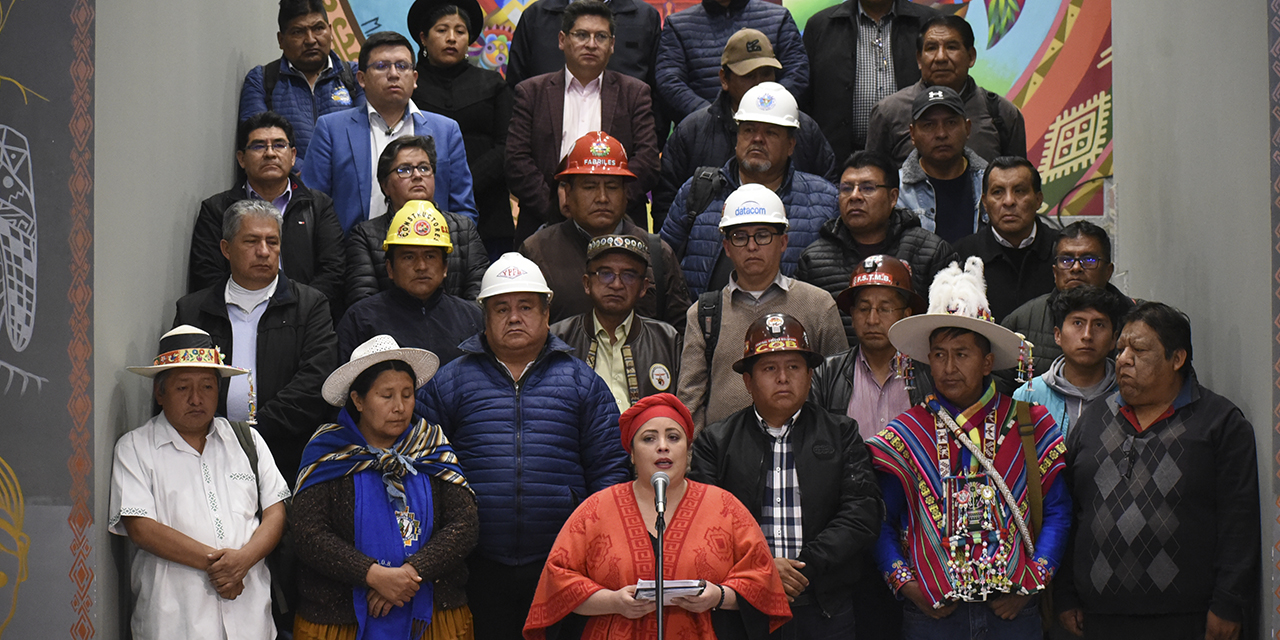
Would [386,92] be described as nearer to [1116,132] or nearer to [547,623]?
[547,623]

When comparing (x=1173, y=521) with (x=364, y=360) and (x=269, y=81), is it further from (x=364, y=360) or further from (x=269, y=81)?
(x=269, y=81)

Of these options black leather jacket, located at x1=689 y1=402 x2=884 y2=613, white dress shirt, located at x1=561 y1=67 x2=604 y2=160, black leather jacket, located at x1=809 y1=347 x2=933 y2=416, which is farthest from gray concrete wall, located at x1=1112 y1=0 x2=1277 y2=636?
white dress shirt, located at x1=561 y1=67 x2=604 y2=160

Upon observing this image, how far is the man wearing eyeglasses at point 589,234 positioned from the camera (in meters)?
6.69

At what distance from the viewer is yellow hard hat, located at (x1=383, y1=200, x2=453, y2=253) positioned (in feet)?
20.8

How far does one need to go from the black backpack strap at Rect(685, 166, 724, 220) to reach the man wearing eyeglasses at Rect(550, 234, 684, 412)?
81 centimetres

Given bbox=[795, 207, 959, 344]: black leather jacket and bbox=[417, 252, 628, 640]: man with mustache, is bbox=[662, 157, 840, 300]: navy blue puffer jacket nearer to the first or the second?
bbox=[795, 207, 959, 344]: black leather jacket

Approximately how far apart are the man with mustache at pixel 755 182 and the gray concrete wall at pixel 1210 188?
5.70 ft

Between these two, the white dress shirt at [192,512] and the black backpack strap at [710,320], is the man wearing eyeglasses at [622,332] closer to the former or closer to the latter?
the black backpack strap at [710,320]

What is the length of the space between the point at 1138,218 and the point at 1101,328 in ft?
6.57

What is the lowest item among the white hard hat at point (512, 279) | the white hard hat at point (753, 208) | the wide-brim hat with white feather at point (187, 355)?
the wide-brim hat with white feather at point (187, 355)

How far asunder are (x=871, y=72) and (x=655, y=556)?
4.44 m

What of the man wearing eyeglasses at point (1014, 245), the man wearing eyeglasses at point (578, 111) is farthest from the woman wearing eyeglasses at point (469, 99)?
the man wearing eyeglasses at point (1014, 245)

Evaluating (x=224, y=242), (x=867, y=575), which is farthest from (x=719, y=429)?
(x=224, y=242)

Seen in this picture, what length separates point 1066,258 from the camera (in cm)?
627
